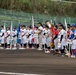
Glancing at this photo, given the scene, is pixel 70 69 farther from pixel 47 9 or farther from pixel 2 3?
pixel 47 9

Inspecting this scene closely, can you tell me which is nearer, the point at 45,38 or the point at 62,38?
the point at 62,38

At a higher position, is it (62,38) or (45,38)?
(62,38)

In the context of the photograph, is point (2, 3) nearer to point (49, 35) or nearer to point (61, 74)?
point (49, 35)

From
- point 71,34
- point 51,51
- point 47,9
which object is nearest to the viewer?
point 71,34

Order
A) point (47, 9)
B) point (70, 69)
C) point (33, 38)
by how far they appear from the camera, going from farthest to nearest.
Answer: point (47, 9), point (33, 38), point (70, 69)

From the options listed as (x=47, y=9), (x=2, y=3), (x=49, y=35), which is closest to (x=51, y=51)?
(x=49, y=35)

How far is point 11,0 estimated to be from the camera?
85312mm

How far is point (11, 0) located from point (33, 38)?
173ft

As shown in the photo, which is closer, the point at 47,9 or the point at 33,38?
the point at 33,38

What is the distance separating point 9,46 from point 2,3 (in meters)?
49.3

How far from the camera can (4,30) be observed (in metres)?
34.5

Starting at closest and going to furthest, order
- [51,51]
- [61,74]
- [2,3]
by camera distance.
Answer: [61,74] → [51,51] → [2,3]

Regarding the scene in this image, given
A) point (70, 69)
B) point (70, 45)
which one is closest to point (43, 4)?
point (70, 45)

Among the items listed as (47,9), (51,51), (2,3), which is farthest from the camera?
(47,9)
